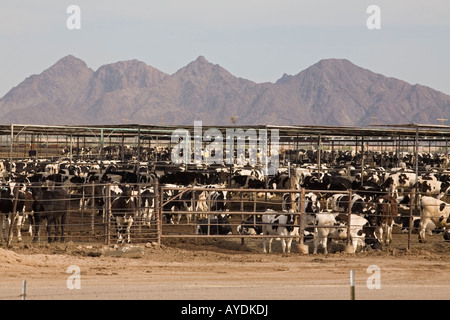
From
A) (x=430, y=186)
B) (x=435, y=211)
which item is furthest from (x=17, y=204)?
(x=430, y=186)

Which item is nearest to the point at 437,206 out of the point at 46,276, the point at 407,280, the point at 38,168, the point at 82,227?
the point at 407,280

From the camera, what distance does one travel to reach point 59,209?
60.2 feet

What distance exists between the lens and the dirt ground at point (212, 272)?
37.2 ft

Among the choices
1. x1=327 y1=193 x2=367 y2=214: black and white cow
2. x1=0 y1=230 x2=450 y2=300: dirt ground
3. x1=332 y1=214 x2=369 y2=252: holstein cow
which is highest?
x1=327 y1=193 x2=367 y2=214: black and white cow

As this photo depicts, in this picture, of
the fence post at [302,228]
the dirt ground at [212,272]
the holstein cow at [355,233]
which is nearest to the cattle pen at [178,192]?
the fence post at [302,228]

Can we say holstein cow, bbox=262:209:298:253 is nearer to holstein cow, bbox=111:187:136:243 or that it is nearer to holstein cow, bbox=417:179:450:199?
holstein cow, bbox=111:187:136:243

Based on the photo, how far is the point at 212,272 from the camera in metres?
13.7

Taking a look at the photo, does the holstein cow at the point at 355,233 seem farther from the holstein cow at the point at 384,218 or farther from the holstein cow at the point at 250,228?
the holstein cow at the point at 250,228

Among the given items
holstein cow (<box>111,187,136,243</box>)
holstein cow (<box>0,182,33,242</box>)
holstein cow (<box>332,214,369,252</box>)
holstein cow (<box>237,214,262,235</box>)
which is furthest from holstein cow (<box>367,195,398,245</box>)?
holstein cow (<box>0,182,33,242</box>)

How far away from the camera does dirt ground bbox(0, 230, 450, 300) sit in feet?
37.2

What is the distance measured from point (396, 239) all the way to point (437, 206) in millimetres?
1475

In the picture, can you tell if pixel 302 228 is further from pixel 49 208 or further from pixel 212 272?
pixel 49 208

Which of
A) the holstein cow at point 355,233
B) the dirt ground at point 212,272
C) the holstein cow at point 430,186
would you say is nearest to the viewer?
the dirt ground at point 212,272
